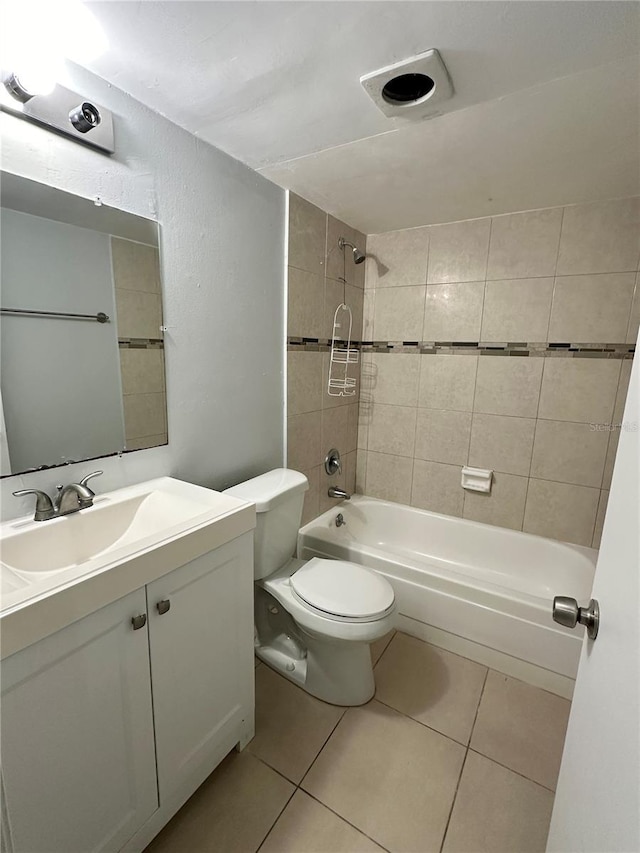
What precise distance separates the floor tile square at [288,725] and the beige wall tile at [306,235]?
1.91 metres

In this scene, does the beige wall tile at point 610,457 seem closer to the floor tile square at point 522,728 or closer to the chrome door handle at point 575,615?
the floor tile square at point 522,728

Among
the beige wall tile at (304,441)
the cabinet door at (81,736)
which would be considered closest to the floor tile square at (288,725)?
the cabinet door at (81,736)

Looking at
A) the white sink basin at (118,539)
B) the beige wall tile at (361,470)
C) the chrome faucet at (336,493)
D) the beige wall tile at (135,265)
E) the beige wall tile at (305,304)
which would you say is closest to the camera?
the white sink basin at (118,539)

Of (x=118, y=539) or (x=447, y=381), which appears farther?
(x=447, y=381)

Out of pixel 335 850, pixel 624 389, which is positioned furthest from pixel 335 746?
pixel 624 389

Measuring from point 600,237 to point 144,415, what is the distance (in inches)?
87.4

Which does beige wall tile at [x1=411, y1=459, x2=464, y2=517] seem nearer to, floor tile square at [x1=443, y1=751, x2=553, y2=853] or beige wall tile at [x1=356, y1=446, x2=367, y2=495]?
beige wall tile at [x1=356, y1=446, x2=367, y2=495]

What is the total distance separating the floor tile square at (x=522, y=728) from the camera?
4.45 ft

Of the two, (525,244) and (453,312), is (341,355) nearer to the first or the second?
(453,312)

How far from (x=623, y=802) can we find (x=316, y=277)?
80.7 inches

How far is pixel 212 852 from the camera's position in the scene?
109 centimetres

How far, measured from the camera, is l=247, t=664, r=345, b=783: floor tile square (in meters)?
1.35

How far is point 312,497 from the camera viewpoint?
2.28m

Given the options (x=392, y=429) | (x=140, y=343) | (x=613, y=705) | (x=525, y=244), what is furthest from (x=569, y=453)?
(x=140, y=343)
